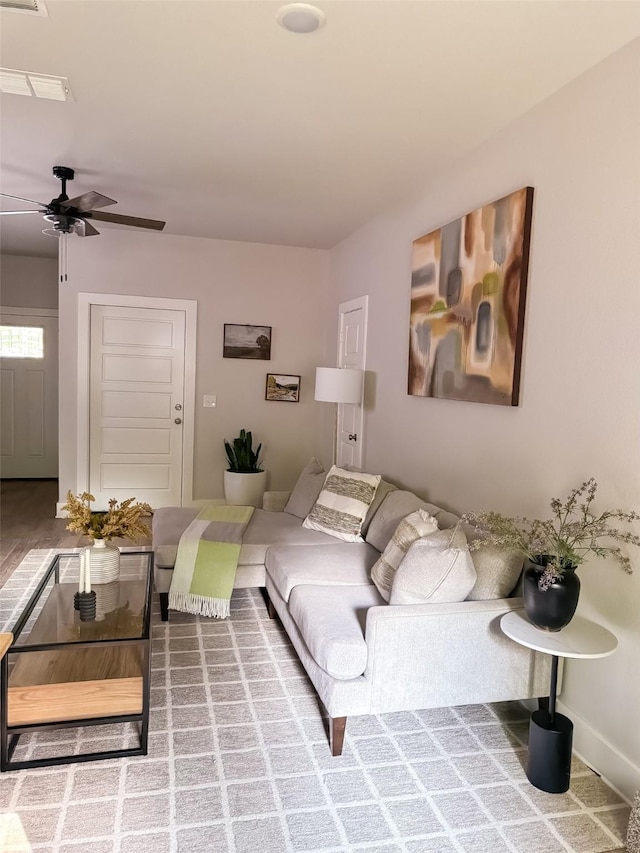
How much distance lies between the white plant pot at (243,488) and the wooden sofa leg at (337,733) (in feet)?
10.8

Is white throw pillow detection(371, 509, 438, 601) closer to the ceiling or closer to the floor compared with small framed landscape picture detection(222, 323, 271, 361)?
closer to the floor

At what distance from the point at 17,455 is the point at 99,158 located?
15.7 ft

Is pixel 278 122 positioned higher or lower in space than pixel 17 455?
higher

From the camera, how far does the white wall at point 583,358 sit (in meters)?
2.10

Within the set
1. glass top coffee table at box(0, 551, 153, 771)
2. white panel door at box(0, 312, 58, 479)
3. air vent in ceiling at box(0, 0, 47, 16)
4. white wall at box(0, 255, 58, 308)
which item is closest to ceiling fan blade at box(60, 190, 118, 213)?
air vent in ceiling at box(0, 0, 47, 16)

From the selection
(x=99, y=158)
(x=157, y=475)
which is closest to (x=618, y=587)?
(x=99, y=158)

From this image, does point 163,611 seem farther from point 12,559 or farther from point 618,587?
point 618,587

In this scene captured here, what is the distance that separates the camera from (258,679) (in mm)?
2746

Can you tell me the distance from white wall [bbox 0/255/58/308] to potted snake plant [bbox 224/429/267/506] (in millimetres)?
3253

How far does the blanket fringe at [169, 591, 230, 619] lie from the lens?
3.27m

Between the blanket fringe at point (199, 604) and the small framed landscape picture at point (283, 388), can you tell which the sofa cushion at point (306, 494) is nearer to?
the blanket fringe at point (199, 604)

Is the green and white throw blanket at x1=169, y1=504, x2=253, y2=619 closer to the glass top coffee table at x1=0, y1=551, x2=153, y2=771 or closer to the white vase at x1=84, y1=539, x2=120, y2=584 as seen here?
the white vase at x1=84, y1=539, x2=120, y2=584

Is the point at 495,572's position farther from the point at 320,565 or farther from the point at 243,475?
the point at 243,475

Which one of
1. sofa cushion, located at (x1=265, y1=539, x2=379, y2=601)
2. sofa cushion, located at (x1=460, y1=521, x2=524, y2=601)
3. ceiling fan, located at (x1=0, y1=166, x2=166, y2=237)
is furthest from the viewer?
ceiling fan, located at (x1=0, y1=166, x2=166, y2=237)
